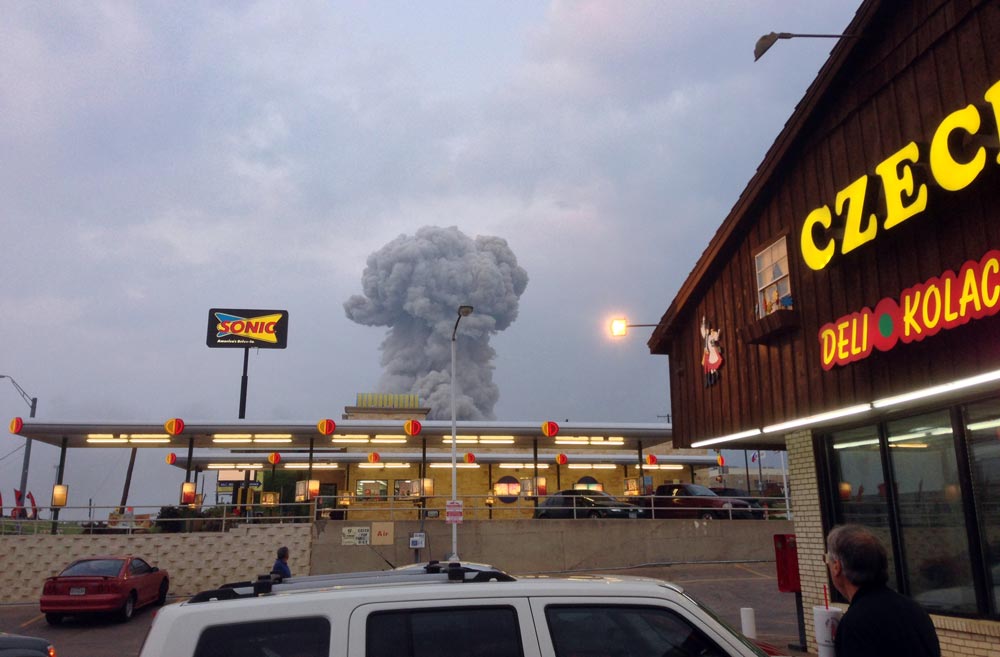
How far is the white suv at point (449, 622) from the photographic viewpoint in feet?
11.3

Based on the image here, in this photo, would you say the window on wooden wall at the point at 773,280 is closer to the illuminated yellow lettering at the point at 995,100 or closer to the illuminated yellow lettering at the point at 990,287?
the illuminated yellow lettering at the point at 990,287

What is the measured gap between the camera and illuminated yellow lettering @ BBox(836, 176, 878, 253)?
9.46 m

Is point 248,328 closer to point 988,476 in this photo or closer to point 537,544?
point 537,544

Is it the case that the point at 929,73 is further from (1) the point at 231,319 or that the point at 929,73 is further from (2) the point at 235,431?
(1) the point at 231,319

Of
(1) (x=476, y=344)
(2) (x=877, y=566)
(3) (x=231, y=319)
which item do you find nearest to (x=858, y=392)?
(2) (x=877, y=566)

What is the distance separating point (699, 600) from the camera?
14016mm

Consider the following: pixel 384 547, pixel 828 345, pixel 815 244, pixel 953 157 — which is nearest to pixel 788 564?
pixel 828 345

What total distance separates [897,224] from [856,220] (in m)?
0.80

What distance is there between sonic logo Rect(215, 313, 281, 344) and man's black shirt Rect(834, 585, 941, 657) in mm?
46937

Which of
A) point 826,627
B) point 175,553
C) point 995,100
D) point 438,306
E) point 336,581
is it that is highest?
point 438,306

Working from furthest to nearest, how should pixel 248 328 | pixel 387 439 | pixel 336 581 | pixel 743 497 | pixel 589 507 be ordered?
pixel 248 328 → pixel 387 439 → pixel 743 497 → pixel 589 507 → pixel 336 581

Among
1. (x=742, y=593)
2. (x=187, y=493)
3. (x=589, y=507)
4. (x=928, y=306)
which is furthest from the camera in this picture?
(x=187, y=493)

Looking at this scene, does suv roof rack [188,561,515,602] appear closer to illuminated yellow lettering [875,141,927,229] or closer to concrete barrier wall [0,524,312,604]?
illuminated yellow lettering [875,141,927,229]

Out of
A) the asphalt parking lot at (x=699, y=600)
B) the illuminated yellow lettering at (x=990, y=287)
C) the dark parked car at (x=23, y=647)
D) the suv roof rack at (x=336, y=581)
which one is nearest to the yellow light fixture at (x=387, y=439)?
the asphalt parking lot at (x=699, y=600)
